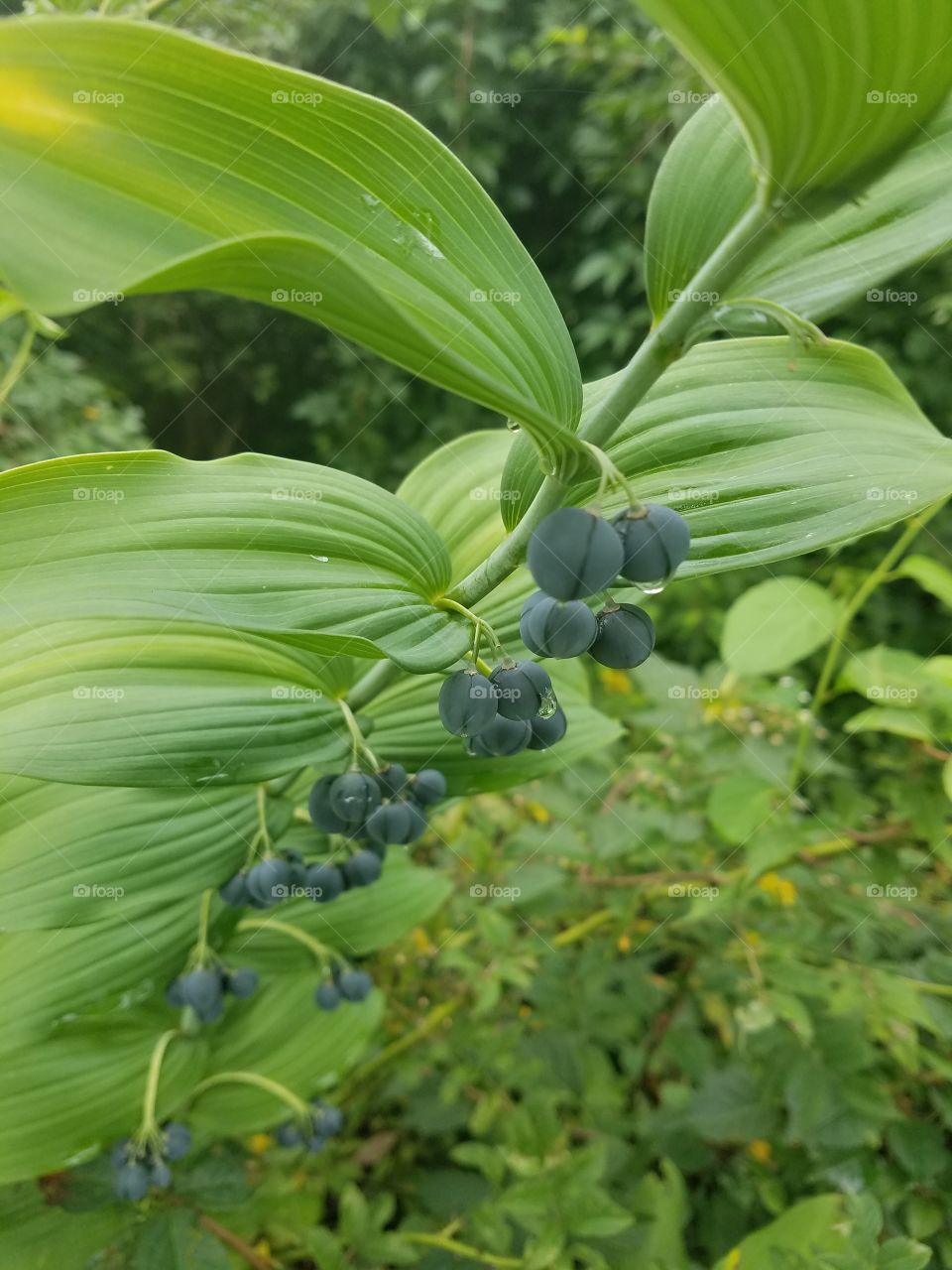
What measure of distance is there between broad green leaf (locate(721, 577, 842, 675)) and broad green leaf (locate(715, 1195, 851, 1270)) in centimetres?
88

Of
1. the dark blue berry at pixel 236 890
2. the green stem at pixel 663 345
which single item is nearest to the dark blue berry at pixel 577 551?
the green stem at pixel 663 345

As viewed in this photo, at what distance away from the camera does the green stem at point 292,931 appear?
1199 millimetres

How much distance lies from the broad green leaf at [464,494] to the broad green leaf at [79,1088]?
0.90m

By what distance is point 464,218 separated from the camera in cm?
67

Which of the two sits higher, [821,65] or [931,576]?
[821,65]

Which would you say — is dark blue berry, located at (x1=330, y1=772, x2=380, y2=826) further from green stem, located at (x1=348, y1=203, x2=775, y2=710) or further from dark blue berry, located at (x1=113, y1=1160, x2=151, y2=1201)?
dark blue berry, located at (x1=113, y1=1160, x2=151, y2=1201)

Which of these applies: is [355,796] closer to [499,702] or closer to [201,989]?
[499,702]

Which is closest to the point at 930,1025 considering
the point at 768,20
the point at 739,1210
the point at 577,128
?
the point at 739,1210

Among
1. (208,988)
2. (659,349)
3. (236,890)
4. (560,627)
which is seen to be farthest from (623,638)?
(208,988)

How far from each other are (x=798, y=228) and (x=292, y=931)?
115 centimetres

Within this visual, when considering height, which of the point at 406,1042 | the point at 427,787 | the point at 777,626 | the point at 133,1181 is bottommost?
the point at 406,1042

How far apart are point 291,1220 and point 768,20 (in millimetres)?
1716

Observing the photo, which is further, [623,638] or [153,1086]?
[153,1086]

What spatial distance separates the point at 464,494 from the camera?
1125 millimetres
